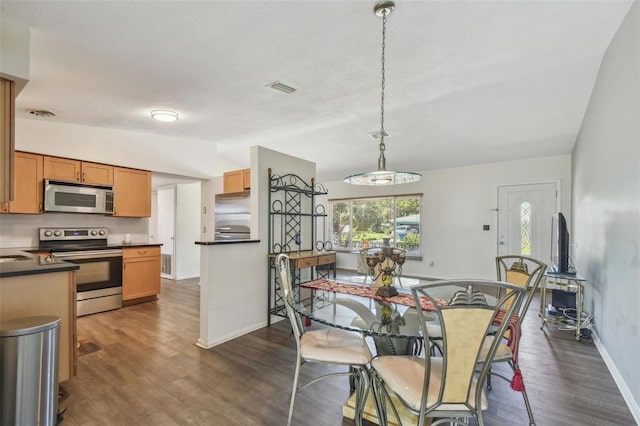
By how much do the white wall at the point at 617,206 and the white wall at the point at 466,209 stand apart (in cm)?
206

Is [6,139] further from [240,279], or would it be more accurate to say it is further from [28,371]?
[240,279]

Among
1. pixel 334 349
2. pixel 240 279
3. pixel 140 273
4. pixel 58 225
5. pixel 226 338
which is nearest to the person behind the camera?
pixel 334 349

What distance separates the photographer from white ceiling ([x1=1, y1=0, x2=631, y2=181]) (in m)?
1.98

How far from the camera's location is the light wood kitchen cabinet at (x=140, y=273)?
440 cm

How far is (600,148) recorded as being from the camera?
3.00 metres

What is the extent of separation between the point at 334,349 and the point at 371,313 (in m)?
0.32

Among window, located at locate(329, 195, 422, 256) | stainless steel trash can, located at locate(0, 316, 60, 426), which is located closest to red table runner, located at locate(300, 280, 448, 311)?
stainless steel trash can, located at locate(0, 316, 60, 426)

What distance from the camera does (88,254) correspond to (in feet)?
13.2

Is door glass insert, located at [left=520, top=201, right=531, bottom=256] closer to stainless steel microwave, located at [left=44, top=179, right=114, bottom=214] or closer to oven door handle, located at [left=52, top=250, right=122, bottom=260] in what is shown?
oven door handle, located at [left=52, top=250, right=122, bottom=260]

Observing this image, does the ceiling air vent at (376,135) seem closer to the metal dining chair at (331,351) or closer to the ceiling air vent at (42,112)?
the metal dining chair at (331,351)

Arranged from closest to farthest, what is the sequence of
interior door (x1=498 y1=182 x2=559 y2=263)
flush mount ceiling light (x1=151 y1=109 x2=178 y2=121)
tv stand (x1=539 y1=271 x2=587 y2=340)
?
tv stand (x1=539 y1=271 x2=587 y2=340)
flush mount ceiling light (x1=151 y1=109 x2=178 y2=121)
interior door (x1=498 y1=182 x2=559 y2=263)

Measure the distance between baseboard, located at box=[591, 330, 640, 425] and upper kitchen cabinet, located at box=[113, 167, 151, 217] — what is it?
569cm

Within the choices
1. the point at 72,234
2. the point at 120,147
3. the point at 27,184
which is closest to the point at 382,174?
the point at 120,147

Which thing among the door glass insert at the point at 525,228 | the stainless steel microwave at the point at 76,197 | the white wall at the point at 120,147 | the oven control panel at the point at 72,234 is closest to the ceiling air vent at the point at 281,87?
the white wall at the point at 120,147
